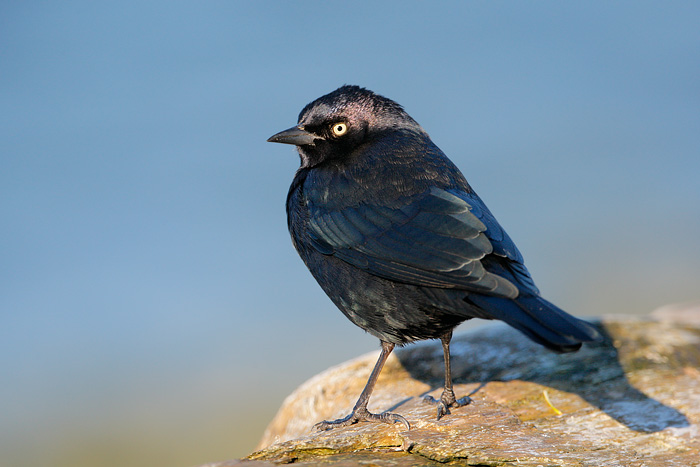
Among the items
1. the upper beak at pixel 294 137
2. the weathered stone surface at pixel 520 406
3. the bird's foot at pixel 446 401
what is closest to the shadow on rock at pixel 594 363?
the weathered stone surface at pixel 520 406

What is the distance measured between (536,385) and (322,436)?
1.82 metres

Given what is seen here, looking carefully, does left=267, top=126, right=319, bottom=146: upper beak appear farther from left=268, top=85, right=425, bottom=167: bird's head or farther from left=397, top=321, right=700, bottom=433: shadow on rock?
left=397, top=321, right=700, bottom=433: shadow on rock

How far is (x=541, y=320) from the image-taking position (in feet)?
12.5

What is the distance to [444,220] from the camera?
14.7 feet

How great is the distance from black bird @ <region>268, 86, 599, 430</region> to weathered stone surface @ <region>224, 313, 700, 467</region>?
1.10 feet

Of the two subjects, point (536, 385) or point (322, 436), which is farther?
point (536, 385)

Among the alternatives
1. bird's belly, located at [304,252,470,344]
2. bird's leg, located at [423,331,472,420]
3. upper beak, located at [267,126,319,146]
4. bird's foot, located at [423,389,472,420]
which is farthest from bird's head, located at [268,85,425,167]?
bird's foot, located at [423,389,472,420]

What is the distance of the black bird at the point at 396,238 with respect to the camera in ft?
13.5

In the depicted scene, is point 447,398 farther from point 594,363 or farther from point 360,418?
point 594,363

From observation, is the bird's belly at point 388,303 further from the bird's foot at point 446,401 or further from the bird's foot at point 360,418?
the bird's foot at point 360,418

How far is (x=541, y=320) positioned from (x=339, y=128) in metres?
2.38

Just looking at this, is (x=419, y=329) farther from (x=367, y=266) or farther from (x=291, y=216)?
(x=291, y=216)

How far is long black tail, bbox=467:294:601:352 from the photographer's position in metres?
3.64

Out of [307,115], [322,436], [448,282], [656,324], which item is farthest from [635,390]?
[307,115]
